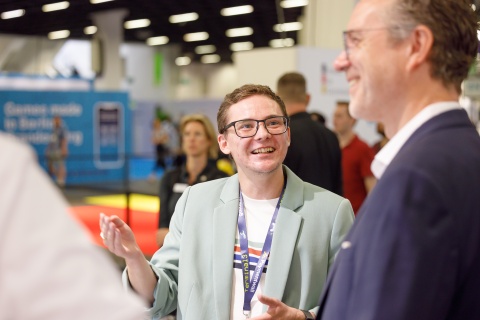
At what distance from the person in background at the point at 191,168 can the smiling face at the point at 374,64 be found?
3.34 metres

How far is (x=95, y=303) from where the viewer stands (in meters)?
0.71

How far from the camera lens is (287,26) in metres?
28.0

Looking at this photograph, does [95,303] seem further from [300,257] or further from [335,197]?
[335,197]

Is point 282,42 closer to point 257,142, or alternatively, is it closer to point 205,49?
point 205,49

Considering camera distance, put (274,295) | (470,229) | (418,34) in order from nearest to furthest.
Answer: (470,229)
(418,34)
(274,295)

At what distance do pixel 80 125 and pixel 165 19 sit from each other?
855cm

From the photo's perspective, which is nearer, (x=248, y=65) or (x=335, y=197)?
(x=335, y=197)

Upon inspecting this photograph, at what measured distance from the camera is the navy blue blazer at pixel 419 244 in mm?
1141

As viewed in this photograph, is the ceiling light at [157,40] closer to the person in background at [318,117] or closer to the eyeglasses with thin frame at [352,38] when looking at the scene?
the person in background at [318,117]

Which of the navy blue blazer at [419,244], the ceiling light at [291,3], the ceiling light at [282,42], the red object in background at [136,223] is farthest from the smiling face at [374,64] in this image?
the ceiling light at [282,42]

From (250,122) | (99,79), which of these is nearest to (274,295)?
(250,122)

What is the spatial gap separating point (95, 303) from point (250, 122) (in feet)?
5.76

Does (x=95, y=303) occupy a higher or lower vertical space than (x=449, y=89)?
lower

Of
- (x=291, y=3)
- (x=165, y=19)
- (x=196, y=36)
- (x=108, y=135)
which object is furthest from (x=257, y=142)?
(x=196, y=36)
